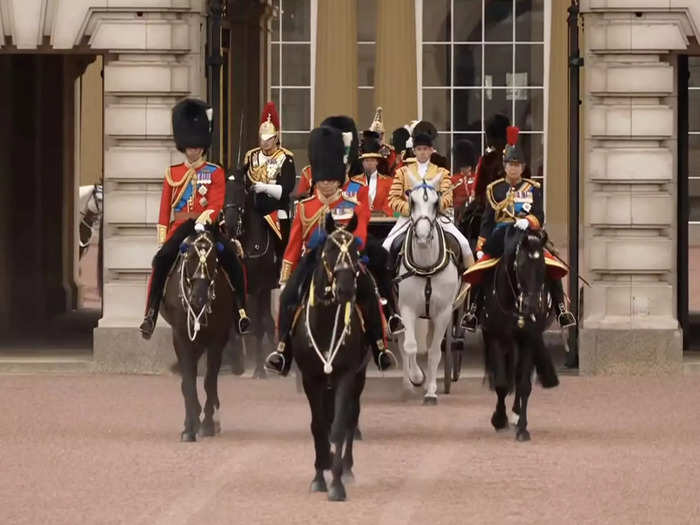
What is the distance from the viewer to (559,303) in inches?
730

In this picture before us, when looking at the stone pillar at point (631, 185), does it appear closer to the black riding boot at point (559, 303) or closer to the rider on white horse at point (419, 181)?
the rider on white horse at point (419, 181)

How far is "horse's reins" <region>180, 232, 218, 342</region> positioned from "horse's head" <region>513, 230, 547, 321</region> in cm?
211

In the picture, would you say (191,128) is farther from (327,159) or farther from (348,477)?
(348,477)

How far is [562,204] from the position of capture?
4691 cm

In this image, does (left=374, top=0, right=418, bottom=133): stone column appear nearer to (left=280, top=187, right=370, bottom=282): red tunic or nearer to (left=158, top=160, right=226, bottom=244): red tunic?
(left=158, top=160, right=226, bottom=244): red tunic

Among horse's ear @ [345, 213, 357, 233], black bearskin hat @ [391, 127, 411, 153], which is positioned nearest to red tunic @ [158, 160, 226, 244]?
horse's ear @ [345, 213, 357, 233]

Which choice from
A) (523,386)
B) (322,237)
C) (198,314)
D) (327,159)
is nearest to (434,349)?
(523,386)

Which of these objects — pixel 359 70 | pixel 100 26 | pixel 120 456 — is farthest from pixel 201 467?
pixel 359 70

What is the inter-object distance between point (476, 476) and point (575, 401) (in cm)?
496

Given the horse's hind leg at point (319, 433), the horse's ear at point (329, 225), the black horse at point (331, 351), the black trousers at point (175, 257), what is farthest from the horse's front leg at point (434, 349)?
the horse's ear at point (329, 225)

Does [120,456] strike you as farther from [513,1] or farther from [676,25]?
[513,1]

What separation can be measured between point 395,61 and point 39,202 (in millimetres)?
16201

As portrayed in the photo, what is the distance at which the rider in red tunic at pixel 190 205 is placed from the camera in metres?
18.2

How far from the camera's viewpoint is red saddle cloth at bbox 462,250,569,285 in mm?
18344
